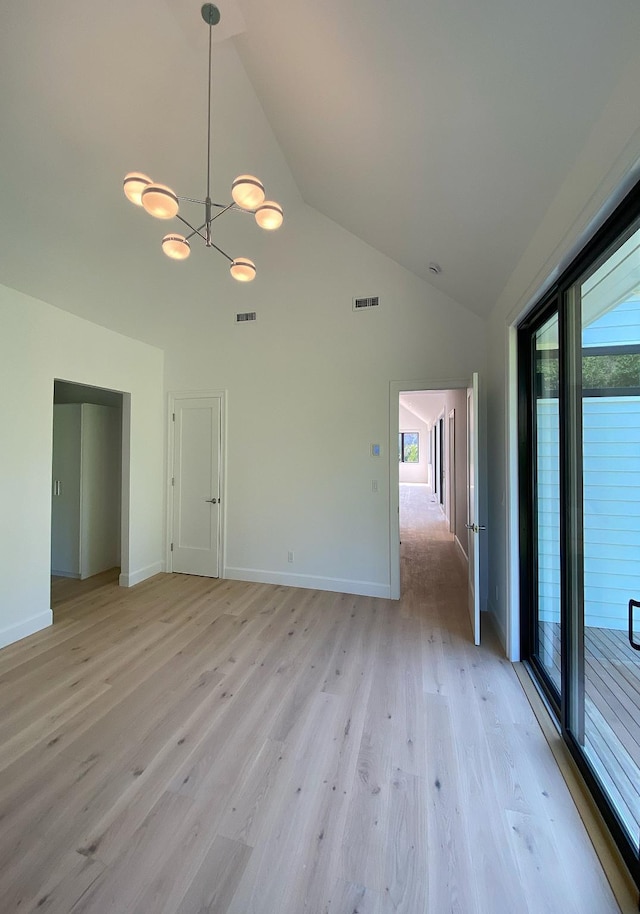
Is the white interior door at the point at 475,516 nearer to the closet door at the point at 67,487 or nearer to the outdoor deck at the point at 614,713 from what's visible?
the outdoor deck at the point at 614,713

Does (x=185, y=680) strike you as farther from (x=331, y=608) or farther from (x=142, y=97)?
(x=142, y=97)

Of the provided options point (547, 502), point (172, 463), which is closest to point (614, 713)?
point (547, 502)

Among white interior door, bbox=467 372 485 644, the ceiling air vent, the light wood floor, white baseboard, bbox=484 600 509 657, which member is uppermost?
the ceiling air vent

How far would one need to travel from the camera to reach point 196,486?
4.41 m

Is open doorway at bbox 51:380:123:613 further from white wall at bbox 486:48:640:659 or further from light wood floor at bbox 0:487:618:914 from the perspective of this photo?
white wall at bbox 486:48:640:659

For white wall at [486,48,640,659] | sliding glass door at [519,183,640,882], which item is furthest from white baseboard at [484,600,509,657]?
sliding glass door at [519,183,640,882]

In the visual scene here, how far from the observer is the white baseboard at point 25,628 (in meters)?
2.78

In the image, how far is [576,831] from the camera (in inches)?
54.3

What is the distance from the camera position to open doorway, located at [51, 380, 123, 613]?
14.0 ft

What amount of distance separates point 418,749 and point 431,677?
2.13ft

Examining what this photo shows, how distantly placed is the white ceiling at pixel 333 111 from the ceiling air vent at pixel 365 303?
651mm

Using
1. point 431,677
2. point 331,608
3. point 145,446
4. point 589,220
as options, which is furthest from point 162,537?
point 589,220

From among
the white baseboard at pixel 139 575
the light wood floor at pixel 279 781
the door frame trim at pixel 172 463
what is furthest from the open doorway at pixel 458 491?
the white baseboard at pixel 139 575

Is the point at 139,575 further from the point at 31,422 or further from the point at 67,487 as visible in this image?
the point at 31,422
